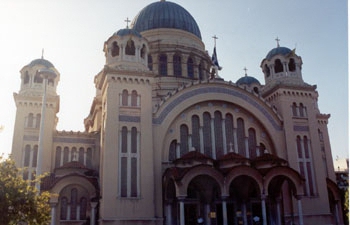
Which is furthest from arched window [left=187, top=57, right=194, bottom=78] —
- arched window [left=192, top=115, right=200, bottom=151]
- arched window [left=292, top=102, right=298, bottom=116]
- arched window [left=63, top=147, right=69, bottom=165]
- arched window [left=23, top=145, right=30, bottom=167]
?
arched window [left=23, top=145, right=30, bottom=167]

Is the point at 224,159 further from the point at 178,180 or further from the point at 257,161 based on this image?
the point at 178,180

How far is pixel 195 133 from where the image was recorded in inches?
1152

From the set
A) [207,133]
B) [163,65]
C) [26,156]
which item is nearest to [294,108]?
[207,133]

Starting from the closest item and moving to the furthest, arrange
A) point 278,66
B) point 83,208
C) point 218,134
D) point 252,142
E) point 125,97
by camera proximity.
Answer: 1. point 125,97
2. point 83,208
3. point 218,134
4. point 252,142
5. point 278,66

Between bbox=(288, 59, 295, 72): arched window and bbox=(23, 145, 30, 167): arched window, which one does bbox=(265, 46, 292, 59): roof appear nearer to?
bbox=(288, 59, 295, 72): arched window

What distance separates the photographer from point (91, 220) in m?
26.6

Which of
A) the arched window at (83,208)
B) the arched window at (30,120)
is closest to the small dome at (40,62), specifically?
the arched window at (30,120)

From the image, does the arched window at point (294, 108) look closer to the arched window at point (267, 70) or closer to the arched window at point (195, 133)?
the arched window at point (267, 70)

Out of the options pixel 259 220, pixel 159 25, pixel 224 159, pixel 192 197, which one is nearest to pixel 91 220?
pixel 192 197

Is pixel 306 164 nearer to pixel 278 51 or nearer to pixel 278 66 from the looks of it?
pixel 278 66

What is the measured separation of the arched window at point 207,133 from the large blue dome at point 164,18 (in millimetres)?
13707

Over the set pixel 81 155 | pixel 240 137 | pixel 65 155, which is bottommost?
pixel 65 155

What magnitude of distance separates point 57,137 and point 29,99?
151 inches

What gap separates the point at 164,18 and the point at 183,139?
54.4ft
